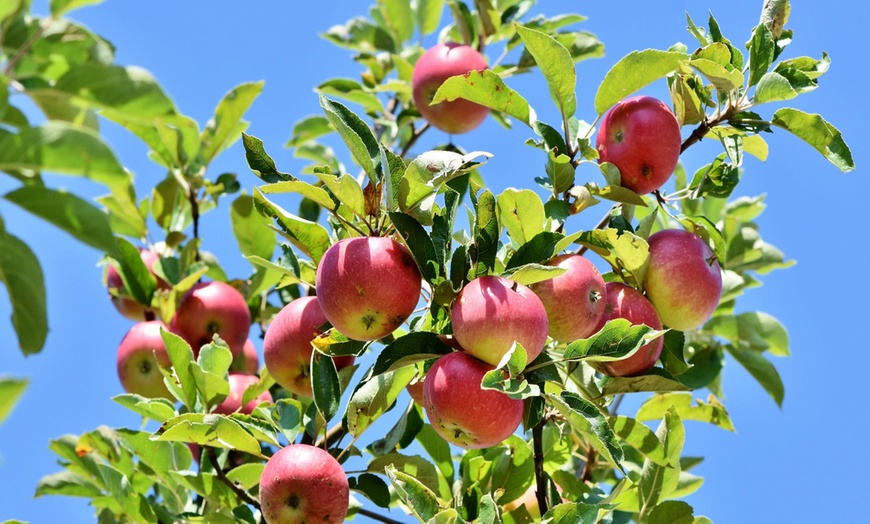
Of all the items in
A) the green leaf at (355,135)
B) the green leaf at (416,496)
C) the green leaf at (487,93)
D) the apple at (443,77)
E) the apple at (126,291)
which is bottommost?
the green leaf at (416,496)

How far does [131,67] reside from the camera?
1.39 meters

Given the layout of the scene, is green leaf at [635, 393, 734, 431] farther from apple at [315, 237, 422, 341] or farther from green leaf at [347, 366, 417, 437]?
apple at [315, 237, 422, 341]

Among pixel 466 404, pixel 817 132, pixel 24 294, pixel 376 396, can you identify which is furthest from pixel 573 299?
pixel 24 294

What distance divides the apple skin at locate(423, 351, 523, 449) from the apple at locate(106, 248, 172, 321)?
150 centimetres

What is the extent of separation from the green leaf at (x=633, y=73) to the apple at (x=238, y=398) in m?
1.25

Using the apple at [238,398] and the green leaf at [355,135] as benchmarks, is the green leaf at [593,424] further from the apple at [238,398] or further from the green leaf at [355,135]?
the apple at [238,398]

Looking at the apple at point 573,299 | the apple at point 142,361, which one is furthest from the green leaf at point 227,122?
the apple at point 573,299

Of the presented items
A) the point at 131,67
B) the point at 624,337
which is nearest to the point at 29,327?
the point at 131,67

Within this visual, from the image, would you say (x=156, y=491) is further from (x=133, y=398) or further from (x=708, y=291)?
(x=708, y=291)

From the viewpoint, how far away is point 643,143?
2195 millimetres

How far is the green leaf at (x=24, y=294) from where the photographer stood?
1.27 meters

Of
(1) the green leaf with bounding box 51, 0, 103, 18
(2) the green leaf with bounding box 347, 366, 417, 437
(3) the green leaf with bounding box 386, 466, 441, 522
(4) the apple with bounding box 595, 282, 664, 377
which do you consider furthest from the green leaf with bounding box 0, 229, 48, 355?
(4) the apple with bounding box 595, 282, 664, 377

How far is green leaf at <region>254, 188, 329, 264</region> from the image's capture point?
2.10m

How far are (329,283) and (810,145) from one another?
125 cm
